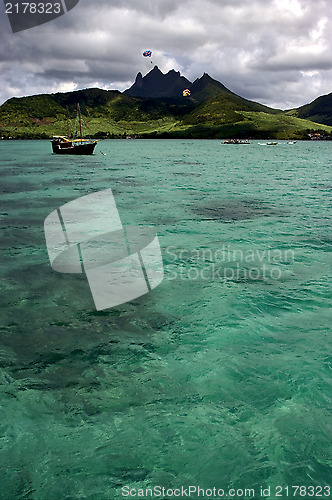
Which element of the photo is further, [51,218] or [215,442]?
[51,218]

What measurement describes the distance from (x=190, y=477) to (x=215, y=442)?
37.3 inches

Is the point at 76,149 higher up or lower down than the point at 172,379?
higher up

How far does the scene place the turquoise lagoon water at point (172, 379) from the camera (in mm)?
6504

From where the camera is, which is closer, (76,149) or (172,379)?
(172,379)

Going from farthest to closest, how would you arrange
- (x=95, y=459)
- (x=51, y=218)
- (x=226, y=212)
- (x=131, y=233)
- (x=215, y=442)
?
(x=226, y=212) → (x=51, y=218) → (x=131, y=233) → (x=215, y=442) → (x=95, y=459)

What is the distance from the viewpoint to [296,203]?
34.2m

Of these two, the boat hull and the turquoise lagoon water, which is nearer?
the turquoise lagoon water

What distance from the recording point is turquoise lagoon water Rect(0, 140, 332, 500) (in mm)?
6504

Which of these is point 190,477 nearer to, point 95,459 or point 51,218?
point 95,459

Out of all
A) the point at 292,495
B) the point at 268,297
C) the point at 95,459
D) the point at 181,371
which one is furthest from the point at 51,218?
the point at 292,495

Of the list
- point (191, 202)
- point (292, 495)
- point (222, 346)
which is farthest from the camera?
point (191, 202)

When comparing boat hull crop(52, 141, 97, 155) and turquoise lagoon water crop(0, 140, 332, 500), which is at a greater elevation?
boat hull crop(52, 141, 97, 155)

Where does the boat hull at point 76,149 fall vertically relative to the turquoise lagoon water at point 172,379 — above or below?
above

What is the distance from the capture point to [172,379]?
8.91 metres
